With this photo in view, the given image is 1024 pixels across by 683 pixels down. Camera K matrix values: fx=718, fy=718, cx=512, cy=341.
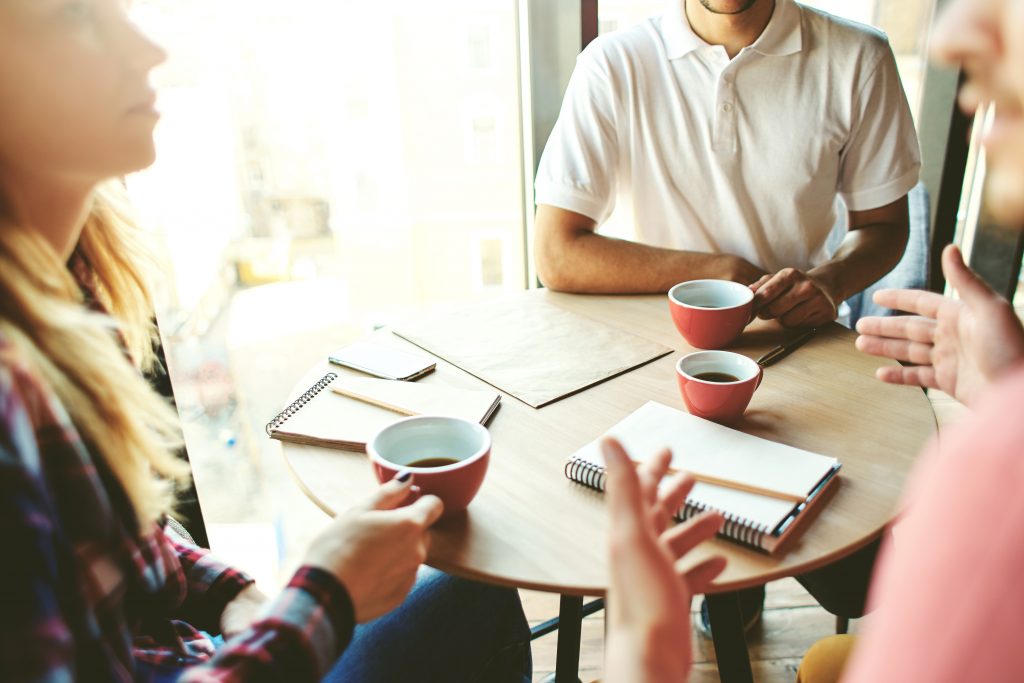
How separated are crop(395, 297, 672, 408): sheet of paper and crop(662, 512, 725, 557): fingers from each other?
41 cm

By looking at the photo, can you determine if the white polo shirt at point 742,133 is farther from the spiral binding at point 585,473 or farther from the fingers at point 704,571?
the fingers at point 704,571

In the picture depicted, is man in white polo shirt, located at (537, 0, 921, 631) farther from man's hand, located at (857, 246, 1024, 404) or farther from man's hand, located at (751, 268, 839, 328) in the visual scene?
man's hand, located at (857, 246, 1024, 404)

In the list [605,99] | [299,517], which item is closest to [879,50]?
[605,99]

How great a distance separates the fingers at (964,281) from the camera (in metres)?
0.94

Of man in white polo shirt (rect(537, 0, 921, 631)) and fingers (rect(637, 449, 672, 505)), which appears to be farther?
man in white polo shirt (rect(537, 0, 921, 631))

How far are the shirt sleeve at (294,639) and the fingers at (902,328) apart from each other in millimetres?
825

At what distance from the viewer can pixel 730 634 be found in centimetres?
99

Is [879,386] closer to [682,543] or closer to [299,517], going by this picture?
[682,543]

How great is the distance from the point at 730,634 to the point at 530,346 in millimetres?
556

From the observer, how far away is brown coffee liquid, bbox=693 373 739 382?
3.41 feet

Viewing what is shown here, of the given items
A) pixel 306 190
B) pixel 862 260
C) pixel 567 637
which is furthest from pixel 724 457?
pixel 306 190

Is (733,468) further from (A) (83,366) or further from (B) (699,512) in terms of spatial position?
(A) (83,366)

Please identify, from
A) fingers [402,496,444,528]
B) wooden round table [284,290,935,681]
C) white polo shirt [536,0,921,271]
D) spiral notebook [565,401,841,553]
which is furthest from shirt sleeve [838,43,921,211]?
fingers [402,496,444,528]

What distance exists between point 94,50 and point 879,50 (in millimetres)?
1555
